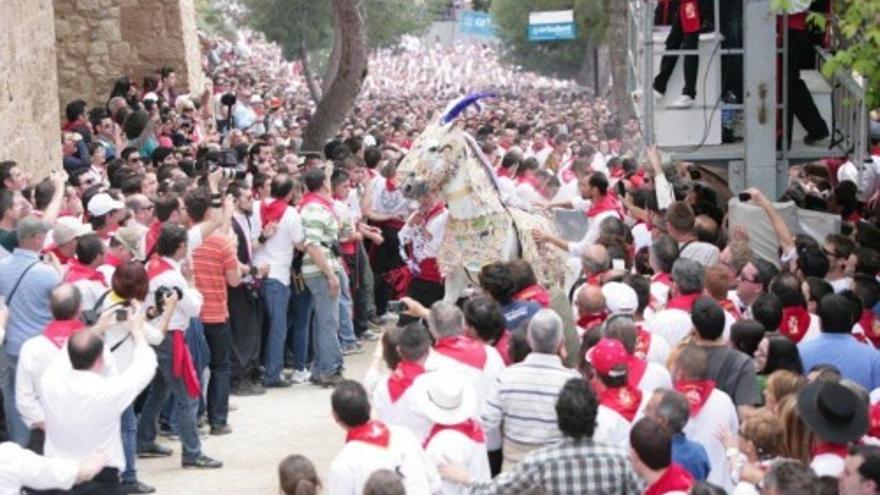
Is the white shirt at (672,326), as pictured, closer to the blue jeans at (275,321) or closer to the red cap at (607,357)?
the red cap at (607,357)

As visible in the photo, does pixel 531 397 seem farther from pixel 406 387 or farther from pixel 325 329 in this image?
pixel 325 329

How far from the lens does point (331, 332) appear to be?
16.6 metres

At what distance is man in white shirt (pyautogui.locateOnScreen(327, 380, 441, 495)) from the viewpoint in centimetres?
923

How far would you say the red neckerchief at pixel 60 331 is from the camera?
37.6 feet

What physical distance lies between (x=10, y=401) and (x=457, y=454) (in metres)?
4.07

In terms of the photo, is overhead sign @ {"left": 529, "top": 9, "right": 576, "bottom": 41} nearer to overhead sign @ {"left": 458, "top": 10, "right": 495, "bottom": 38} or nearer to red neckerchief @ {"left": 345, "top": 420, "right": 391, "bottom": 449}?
overhead sign @ {"left": 458, "top": 10, "right": 495, "bottom": 38}

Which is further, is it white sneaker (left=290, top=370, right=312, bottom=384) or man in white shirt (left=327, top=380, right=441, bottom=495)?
white sneaker (left=290, top=370, right=312, bottom=384)

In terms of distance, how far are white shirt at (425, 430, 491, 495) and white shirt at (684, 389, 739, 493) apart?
1.05 meters

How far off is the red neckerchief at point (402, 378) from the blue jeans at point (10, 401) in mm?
3156

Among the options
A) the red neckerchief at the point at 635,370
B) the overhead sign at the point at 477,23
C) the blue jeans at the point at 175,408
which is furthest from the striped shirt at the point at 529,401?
the overhead sign at the point at 477,23

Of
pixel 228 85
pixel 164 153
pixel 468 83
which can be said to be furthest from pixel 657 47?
pixel 468 83

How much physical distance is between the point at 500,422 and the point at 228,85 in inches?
951

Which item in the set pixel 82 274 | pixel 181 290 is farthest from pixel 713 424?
pixel 82 274

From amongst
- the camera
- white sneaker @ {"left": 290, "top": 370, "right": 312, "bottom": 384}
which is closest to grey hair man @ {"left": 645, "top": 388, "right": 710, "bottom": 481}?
the camera
